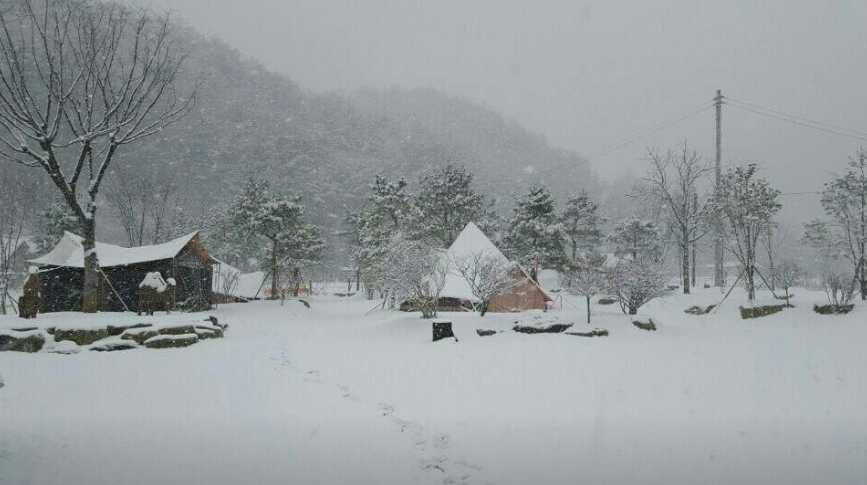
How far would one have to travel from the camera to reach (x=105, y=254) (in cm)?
2073

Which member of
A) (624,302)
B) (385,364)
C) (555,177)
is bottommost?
(385,364)

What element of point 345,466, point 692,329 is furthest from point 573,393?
point 692,329

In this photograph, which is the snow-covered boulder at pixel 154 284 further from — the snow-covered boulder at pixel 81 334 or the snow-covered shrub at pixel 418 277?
the snow-covered shrub at pixel 418 277

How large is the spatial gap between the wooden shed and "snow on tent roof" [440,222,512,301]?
13.2 metres

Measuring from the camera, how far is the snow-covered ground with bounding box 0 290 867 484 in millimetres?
3850

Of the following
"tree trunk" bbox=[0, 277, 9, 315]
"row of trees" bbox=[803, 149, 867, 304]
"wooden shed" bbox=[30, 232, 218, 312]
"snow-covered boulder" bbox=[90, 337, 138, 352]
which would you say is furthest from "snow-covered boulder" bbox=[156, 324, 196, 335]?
"row of trees" bbox=[803, 149, 867, 304]

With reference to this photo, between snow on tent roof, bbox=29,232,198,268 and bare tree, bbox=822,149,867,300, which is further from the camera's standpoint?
snow on tent roof, bbox=29,232,198,268

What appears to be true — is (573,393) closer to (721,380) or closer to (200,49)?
(721,380)

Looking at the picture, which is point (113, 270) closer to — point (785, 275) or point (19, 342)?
point (19, 342)

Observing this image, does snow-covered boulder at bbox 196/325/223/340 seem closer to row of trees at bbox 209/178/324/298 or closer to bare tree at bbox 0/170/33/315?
bare tree at bbox 0/170/33/315

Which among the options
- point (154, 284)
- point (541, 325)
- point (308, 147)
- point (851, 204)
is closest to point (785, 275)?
point (851, 204)

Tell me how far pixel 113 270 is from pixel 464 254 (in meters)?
17.7

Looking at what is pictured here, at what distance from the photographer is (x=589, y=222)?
40094mm

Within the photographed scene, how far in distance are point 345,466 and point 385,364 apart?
4.95 metres
